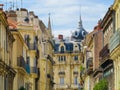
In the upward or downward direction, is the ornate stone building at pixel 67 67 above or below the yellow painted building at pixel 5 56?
above

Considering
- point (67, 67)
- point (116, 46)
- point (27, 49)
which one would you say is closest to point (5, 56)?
point (116, 46)

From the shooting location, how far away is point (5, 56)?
51.7m

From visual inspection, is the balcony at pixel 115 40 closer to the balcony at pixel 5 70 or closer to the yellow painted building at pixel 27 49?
the balcony at pixel 5 70

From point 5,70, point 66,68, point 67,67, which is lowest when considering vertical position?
point 5,70

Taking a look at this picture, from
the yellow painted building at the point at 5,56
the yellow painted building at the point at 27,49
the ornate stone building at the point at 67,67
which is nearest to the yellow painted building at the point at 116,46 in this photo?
the yellow painted building at the point at 5,56

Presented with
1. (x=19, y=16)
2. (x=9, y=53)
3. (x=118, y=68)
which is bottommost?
(x=118, y=68)

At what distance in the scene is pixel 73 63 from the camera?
157m

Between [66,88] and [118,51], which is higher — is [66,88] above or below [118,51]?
above

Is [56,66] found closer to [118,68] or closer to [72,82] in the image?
[72,82]

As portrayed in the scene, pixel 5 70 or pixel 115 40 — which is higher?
pixel 115 40

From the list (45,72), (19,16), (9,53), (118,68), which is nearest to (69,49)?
(45,72)

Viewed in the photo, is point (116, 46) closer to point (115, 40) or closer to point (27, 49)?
point (115, 40)

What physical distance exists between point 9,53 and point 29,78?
26.0 meters

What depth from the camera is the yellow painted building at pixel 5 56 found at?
47.6 metres
